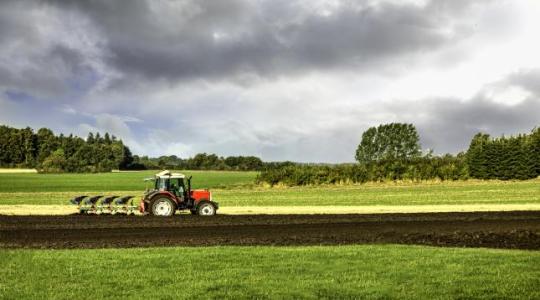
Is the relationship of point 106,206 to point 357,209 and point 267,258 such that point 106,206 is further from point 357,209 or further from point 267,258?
point 267,258

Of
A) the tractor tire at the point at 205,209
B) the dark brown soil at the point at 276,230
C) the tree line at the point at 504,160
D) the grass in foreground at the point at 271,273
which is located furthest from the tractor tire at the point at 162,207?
the tree line at the point at 504,160

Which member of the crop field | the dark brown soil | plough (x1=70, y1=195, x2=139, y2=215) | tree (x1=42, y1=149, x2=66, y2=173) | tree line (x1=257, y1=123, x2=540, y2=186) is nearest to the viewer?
the crop field

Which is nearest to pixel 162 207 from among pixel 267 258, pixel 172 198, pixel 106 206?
pixel 172 198

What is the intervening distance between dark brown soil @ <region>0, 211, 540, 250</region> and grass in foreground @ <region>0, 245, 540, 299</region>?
2206 millimetres

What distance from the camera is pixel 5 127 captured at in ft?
487

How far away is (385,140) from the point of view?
329 ft

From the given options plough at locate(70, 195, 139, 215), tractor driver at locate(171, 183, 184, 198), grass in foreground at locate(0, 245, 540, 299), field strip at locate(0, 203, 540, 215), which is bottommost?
grass in foreground at locate(0, 245, 540, 299)

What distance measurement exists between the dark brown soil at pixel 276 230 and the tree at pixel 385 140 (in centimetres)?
7257

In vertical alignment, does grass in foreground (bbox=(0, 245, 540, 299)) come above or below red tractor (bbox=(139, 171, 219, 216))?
below

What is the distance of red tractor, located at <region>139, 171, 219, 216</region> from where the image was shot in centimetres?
2603

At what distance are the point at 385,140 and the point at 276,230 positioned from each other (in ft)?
270

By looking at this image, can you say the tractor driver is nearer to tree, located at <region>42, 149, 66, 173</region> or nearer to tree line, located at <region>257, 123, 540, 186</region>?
tree line, located at <region>257, 123, 540, 186</region>

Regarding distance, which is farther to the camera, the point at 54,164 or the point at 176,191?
the point at 54,164

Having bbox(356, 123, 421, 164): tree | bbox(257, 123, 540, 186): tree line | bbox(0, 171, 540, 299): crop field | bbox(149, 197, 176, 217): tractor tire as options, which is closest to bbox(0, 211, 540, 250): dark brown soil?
bbox(0, 171, 540, 299): crop field
